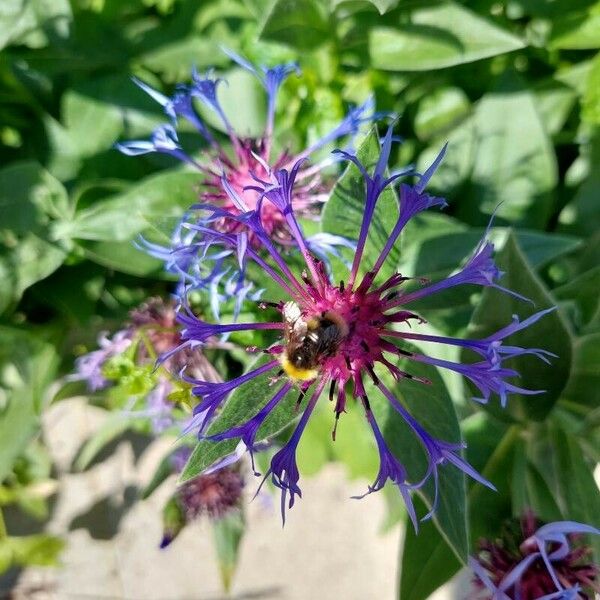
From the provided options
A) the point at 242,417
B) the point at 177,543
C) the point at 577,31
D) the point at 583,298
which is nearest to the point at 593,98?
the point at 577,31

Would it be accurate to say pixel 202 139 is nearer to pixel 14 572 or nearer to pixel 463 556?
pixel 463 556

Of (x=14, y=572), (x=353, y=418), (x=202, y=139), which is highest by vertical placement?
(x=202, y=139)

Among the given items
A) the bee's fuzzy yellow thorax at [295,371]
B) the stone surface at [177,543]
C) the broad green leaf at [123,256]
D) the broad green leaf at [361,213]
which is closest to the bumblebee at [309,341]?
the bee's fuzzy yellow thorax at [295,371]

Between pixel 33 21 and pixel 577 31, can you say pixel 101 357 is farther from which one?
pixel 577 31

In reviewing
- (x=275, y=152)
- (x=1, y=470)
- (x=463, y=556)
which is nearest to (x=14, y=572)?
(x=1, y=470)

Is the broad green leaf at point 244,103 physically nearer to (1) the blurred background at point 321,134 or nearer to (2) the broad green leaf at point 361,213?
(1) the blurred background at point 321,134

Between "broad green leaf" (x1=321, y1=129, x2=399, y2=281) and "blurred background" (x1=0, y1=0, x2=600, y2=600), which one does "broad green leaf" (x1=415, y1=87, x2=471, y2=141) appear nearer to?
"blurred background" (x1=0, y1=0, x2=600, y2=600)
